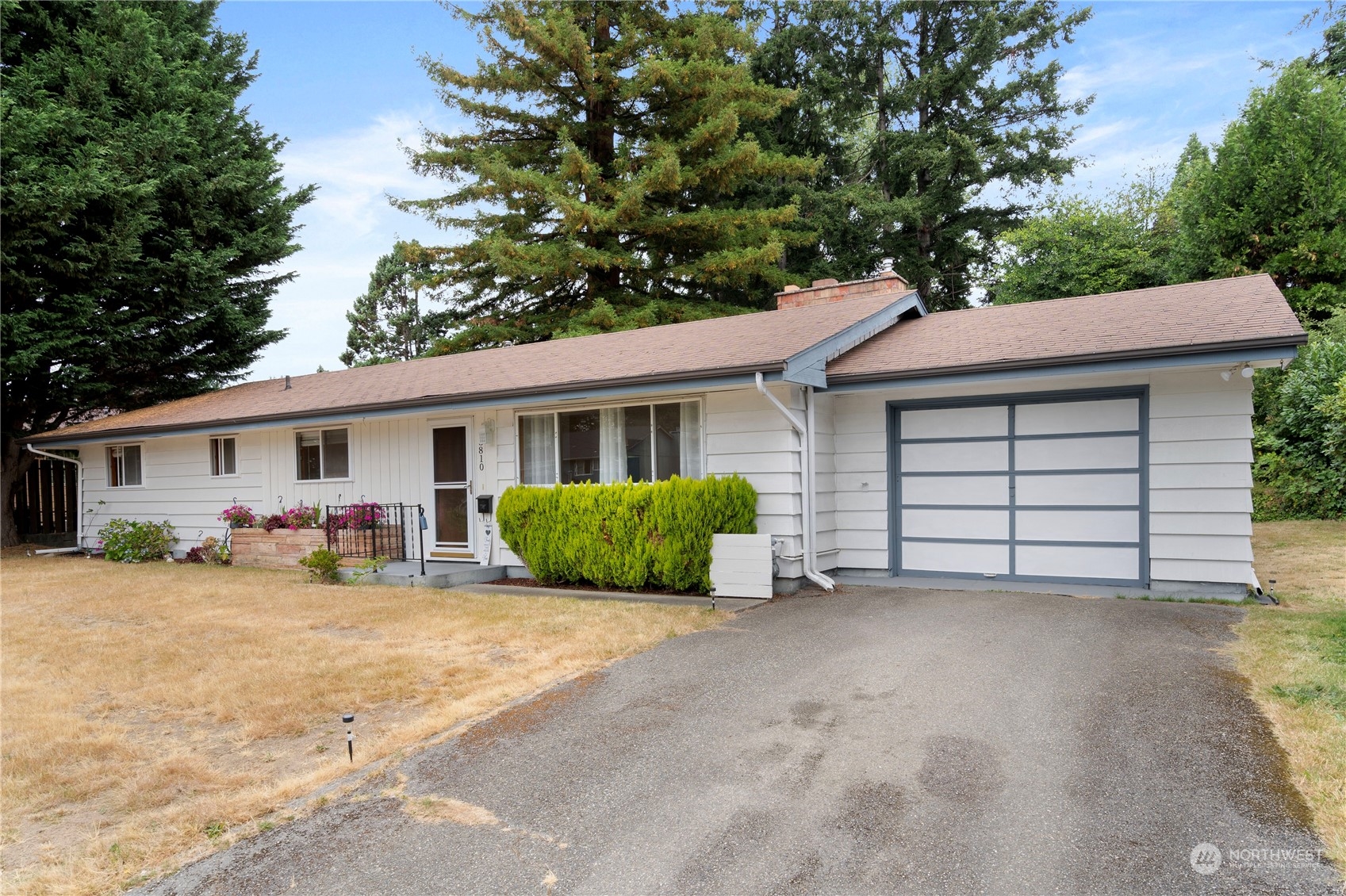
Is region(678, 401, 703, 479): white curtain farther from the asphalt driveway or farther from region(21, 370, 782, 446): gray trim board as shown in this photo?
the asphalt driveway

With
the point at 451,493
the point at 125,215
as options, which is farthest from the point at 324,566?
the point at 125,215

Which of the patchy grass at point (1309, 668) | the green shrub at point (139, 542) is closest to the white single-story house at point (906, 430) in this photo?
the patchy grass at point (1309, 668)

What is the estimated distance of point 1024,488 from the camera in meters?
8.54

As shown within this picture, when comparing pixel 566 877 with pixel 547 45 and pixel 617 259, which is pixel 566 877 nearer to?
pixel 617 259

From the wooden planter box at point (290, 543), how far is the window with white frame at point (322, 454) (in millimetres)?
1011

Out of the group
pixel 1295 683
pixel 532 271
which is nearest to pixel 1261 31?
pixel 532 271

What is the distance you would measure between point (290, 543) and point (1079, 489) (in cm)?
1114

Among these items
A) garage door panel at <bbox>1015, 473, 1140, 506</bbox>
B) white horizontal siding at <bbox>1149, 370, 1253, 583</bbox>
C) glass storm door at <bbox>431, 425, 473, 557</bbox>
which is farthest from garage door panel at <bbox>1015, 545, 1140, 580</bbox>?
glass storm door at <bbox>431, 425, 473, 557</bbox>

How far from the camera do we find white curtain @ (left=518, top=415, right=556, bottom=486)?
1018 cm

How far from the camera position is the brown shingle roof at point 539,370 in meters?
8.91

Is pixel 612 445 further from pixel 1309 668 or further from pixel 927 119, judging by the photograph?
pixel 927 119

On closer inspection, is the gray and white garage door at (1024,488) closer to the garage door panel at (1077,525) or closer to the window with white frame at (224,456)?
the garage door panel at (1077,525)

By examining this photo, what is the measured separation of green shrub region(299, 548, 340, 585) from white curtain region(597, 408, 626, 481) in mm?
4029

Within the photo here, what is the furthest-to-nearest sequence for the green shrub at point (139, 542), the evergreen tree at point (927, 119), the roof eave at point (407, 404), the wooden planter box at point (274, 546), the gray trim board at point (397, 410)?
1. the evergreen tree at point (927, 119)
2. the green shrub at point (139, 542)
3. the wooden planter box at point (274, 546)
4. the gray trim board at point (397, 410)
5. the roof eave at point (407, 404)
